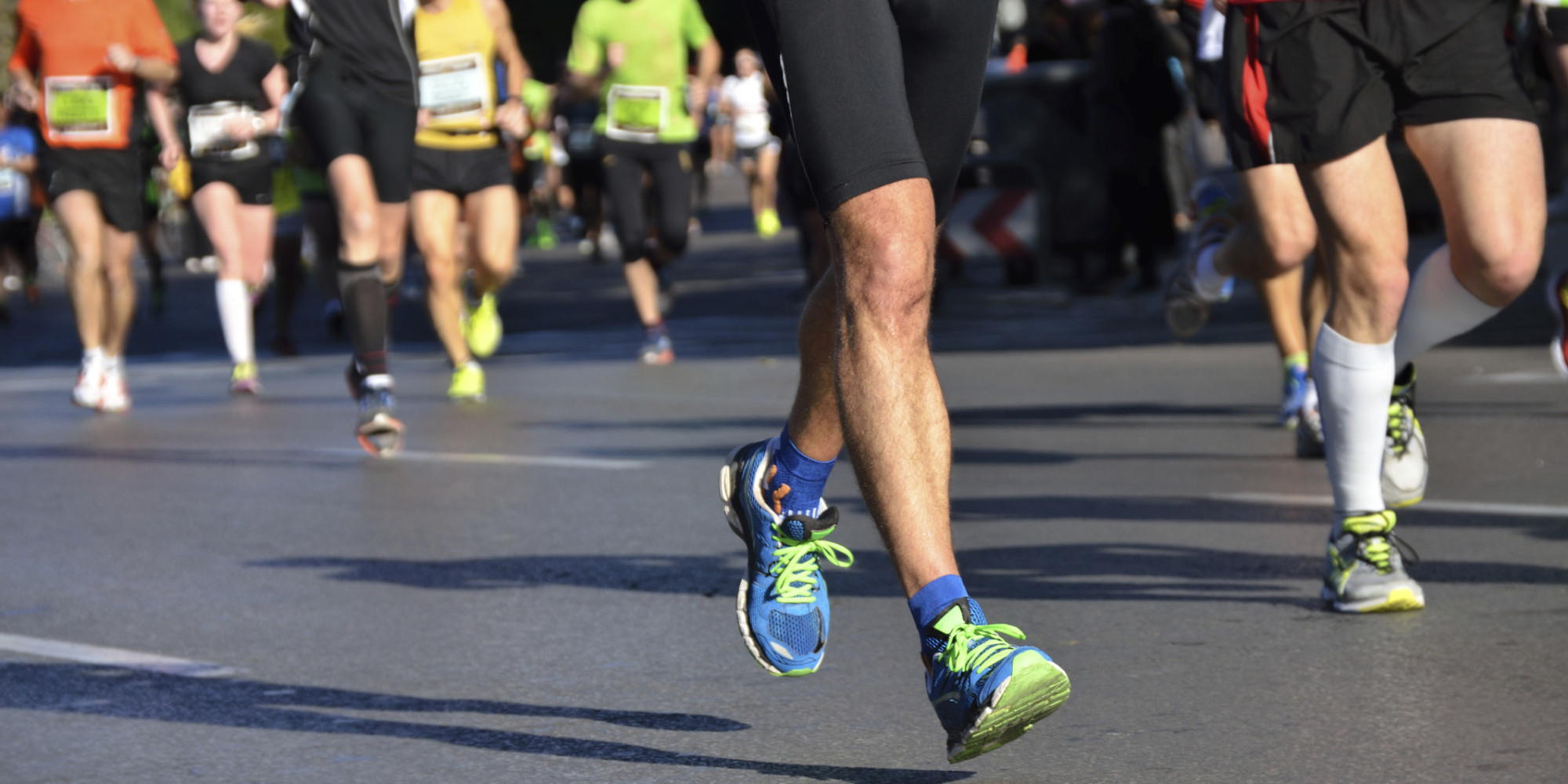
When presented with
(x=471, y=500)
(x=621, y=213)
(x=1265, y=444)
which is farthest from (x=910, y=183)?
(x=621, y=213)

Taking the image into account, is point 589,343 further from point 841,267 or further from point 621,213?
point 841,267

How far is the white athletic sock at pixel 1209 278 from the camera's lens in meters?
7.70

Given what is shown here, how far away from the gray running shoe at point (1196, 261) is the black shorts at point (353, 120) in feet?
9.79

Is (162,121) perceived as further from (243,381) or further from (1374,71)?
(1374,71)

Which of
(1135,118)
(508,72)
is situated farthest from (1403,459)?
(1135,118)

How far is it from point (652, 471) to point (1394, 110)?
354 cm

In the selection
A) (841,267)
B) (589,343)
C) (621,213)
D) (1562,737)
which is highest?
(841,267)

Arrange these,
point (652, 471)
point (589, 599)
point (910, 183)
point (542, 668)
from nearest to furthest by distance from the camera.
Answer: point (910, 183)
point (542, 668)
point (589, 599)
point (652, 471)

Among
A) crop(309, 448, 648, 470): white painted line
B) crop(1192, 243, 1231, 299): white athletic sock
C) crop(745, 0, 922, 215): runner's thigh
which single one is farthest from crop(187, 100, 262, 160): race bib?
crop(745, 0, 922, 215): runner's thigh

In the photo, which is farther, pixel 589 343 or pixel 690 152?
pixel 589 343

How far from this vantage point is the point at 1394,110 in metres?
4.46

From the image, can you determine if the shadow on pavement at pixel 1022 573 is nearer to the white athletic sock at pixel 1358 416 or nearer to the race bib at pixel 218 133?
the white athletic sock at pixel 1358 416

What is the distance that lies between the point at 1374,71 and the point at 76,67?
782cm

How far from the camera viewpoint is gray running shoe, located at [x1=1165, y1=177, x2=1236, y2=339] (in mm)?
7801
